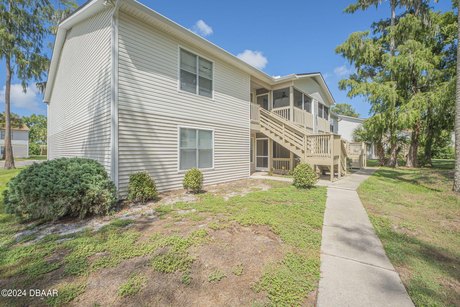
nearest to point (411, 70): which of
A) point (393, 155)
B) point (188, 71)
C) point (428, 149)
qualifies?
point (393, 155)

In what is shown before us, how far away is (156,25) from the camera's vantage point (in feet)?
22.6

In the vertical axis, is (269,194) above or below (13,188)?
below

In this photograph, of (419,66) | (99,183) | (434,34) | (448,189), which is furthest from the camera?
(434,34)

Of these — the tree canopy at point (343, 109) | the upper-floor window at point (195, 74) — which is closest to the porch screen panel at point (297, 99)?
the upper-floor window at point (195, 74)

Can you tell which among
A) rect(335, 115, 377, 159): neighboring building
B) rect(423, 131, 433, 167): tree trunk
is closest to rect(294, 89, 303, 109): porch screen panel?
rect(423, 131, 433, 167): tree trunk

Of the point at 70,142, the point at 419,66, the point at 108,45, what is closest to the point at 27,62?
the point at 70,142

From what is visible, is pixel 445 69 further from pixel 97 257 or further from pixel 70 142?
pixel 70 142

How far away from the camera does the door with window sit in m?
13.7

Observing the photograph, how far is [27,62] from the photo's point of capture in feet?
50.6

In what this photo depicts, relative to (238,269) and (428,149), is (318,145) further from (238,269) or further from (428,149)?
(428,149)

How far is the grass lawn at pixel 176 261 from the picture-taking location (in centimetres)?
234

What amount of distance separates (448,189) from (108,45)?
42.6 ft

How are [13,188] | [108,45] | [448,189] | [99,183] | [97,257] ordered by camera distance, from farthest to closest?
[448,189] → [108,45] → [99,183] → [13,188] → [97,257]

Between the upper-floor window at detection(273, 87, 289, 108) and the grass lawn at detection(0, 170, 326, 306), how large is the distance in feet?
32.1
